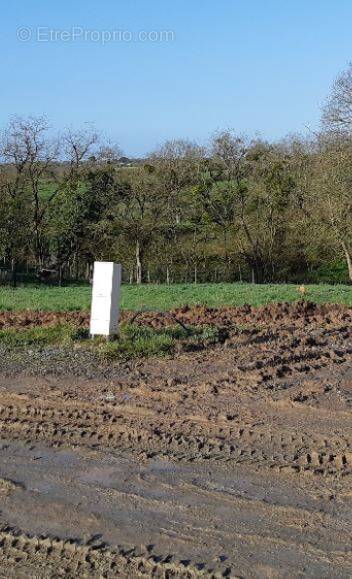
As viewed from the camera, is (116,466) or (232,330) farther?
(232,330)

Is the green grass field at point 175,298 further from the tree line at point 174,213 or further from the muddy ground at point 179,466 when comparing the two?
the tree line at point 174,213

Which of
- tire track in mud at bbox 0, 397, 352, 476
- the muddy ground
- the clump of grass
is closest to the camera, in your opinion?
the muddy ground

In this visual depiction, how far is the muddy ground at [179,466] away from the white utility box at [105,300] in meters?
1.05

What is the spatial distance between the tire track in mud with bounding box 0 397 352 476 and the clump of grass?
3090 mm

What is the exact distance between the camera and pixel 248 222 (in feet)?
141

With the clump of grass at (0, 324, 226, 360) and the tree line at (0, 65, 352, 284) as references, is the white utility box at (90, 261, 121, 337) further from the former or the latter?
the tree line at (0, 65, 352, 284)

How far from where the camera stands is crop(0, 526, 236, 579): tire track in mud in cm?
411

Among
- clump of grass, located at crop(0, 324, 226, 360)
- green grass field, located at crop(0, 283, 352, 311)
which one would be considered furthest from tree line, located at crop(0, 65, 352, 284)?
clump of grass, located at crop(0, 324, 226, 360)

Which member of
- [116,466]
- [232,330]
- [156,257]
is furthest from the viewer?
[156,257]

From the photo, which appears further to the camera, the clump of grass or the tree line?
the tree line

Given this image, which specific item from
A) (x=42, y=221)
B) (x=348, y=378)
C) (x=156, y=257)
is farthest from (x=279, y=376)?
(x=42, y=221)

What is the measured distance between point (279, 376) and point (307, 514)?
423 cm

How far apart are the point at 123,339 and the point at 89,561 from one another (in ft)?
23.9

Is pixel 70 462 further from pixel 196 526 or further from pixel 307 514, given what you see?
pixel 307 514
